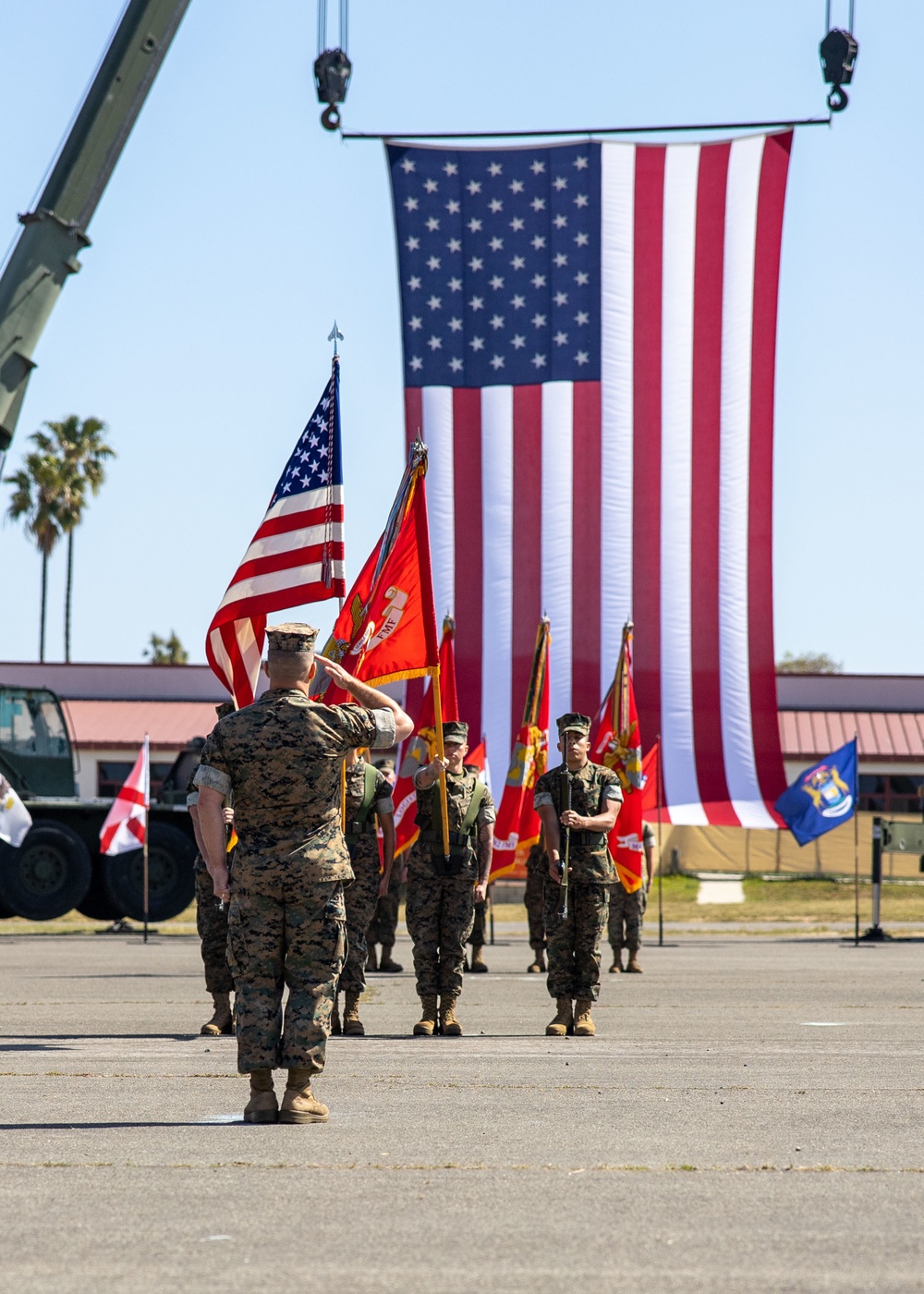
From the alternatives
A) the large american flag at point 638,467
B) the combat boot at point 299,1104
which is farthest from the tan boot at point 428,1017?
the large american flag at point 638,467

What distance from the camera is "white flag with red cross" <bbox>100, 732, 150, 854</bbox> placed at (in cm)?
2273

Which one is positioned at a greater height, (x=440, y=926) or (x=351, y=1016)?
(x=440, y=926)

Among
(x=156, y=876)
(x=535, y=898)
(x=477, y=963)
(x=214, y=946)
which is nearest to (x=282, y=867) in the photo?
(x=214, y=946)

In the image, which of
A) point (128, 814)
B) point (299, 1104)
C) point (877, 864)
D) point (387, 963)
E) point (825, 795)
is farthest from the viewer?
point (825, 795)

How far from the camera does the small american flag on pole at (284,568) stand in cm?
1158

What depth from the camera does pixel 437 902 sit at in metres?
11.4

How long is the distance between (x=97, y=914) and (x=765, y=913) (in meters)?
12.7

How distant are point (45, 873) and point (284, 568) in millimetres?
13834

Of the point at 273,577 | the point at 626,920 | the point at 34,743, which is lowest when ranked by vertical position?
the point at 626,920

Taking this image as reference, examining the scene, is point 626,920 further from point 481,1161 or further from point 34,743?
point 481,1161

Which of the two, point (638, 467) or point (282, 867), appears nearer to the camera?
point (282, 867)

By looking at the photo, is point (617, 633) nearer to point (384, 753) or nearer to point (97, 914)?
point (97, 914)

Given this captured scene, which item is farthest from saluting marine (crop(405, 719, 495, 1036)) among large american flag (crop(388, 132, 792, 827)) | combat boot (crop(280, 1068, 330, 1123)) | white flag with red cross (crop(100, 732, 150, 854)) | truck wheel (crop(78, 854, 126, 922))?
large american flag (crop(388, 132, 792, 827))

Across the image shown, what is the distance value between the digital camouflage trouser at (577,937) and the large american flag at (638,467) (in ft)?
60.7
